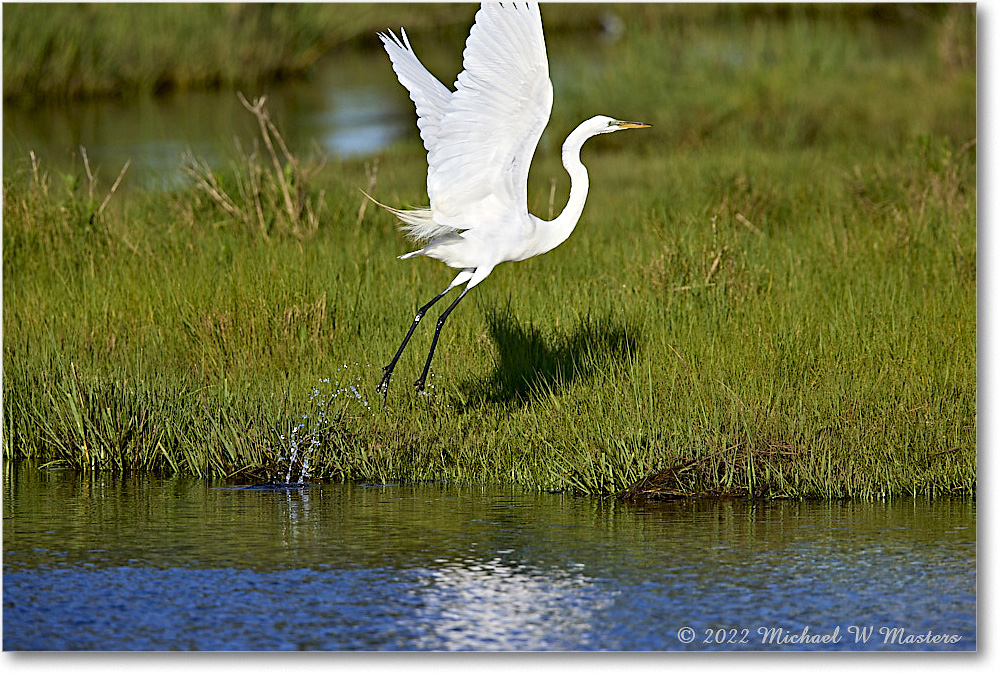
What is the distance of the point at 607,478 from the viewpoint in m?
4.85

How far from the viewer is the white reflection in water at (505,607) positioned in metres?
3.61

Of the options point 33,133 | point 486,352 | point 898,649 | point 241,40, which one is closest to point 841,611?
point 898,649

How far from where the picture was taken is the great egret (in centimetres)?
421

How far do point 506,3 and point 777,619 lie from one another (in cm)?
195

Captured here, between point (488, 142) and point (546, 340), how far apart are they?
5.25 feet

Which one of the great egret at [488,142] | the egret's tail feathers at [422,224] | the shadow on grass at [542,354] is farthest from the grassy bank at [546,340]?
the egret's tail feathers at [422,224]

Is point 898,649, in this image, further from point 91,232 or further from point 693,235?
point 91,232

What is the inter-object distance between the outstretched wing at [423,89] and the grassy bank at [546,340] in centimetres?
116

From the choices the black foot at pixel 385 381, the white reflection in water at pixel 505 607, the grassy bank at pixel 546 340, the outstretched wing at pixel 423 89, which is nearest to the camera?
the white reflection in water at pixel 505 607

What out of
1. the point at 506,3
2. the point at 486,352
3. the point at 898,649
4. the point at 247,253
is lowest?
the point at 898,649

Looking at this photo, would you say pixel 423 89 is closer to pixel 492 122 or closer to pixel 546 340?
pixel 492 122

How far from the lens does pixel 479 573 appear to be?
4020 mm

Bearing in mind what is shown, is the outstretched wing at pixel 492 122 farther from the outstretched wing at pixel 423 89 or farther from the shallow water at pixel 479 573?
the shallow water at pixel 479 573

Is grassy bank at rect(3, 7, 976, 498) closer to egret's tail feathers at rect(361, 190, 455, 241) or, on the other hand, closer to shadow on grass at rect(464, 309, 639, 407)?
shadow on grass at rect(464, 309, 639, 407)
